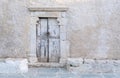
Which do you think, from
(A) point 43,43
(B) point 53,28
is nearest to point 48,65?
(A) point 43,43

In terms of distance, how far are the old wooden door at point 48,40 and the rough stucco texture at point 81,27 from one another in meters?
0.51

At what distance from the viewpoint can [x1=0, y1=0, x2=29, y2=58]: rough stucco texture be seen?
12.3 meters

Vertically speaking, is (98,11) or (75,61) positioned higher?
(98,11)

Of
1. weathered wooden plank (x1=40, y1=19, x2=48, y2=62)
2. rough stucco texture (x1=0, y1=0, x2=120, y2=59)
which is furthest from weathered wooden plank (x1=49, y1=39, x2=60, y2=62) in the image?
rough stucco texture (x1=0, y1=0, x2=120, y2=59)

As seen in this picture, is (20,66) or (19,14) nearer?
(20,66)

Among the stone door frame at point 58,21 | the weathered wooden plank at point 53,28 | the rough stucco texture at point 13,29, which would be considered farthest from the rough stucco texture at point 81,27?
the weathered wooden plank at point 53,28

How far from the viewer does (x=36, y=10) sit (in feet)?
40.3

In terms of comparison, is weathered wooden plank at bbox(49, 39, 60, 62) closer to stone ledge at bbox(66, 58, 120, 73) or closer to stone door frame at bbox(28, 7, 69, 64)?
stone door frame at bbox(28, 7, 69, 64)

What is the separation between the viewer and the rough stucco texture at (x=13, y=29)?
12258 millimetres

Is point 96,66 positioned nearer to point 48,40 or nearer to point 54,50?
point 54,50

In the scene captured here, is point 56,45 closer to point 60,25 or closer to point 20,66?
point 60,25

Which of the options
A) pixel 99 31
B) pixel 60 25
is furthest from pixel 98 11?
pixel 60 25

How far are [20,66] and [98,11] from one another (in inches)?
156

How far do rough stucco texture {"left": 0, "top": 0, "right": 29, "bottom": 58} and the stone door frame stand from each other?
9.4 inches
